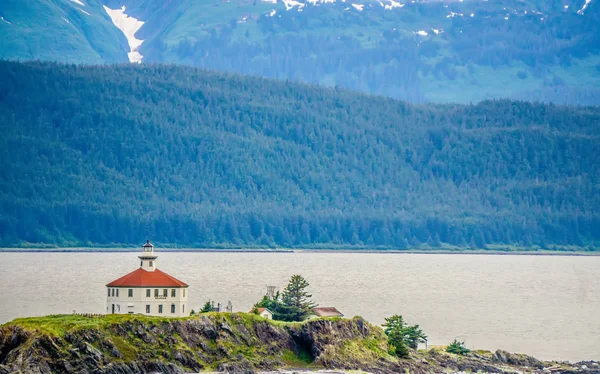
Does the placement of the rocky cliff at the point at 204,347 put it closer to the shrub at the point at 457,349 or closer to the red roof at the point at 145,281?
the shrub at the point at 457,349

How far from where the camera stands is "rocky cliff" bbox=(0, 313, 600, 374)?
76.9 meters

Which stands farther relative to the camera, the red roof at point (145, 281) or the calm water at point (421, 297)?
the calm water at point (421, 297)

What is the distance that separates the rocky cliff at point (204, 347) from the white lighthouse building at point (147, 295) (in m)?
2.70

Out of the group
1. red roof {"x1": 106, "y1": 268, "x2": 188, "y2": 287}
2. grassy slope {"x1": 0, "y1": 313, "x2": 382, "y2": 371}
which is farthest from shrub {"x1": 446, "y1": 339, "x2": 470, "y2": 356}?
red roof {"x1": 106, "y1": 268, "x2": 188, "y2": 287}

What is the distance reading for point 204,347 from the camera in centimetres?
8238

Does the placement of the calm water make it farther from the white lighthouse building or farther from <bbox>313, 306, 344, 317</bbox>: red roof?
the white lighthouse building

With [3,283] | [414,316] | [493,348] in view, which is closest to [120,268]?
[3,283]

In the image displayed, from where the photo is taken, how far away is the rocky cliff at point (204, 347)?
76938 mm

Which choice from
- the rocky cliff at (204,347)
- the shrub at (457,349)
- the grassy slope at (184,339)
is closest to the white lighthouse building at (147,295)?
the grassy slope at (184,339)

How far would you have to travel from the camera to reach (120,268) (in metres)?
185

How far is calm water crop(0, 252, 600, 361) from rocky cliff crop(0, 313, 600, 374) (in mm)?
17846

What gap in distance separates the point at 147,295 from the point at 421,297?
66912 millimetres

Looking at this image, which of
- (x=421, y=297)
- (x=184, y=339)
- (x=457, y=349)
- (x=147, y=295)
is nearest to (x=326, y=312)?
(x=457, y=349)

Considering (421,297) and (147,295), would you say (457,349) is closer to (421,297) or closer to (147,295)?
(147,295)
